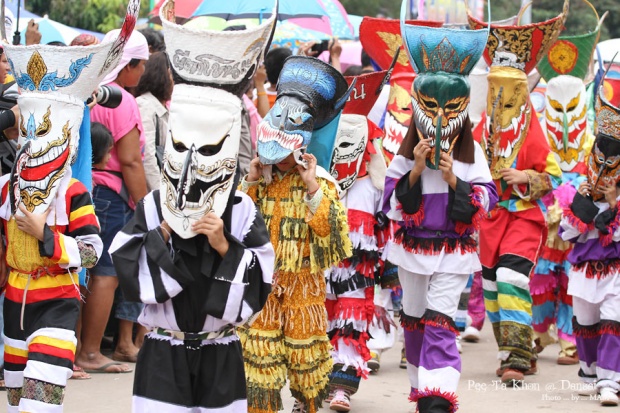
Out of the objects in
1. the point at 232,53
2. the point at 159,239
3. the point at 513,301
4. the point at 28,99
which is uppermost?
the point at 232,53

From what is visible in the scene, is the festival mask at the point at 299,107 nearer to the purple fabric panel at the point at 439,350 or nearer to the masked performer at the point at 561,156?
the purple fabric panel at the point at 439,350

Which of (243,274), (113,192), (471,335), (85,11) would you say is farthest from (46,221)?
(85,11)

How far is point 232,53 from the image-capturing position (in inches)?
191

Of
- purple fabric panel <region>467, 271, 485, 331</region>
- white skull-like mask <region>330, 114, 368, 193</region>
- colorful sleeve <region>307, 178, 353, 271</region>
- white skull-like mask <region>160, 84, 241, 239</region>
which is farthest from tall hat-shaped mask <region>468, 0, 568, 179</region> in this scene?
white skull-like mask <region>160, 84, 241, 239</region>

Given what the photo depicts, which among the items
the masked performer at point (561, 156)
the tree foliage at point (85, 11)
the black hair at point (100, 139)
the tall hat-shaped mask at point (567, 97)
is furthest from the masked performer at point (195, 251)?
the tree foliage at point (85, 11)

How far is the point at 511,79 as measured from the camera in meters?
8.09

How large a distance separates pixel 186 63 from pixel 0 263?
180cm

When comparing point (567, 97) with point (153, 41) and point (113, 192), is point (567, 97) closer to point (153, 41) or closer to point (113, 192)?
point (153, 41)

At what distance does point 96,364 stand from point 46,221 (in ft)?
8.58

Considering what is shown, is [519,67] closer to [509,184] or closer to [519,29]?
[519,29]

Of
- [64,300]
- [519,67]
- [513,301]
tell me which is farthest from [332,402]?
[519,67]

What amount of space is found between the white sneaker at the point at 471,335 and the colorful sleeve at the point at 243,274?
6100 mm

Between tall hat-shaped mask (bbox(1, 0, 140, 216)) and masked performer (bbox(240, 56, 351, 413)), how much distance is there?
3.40ft

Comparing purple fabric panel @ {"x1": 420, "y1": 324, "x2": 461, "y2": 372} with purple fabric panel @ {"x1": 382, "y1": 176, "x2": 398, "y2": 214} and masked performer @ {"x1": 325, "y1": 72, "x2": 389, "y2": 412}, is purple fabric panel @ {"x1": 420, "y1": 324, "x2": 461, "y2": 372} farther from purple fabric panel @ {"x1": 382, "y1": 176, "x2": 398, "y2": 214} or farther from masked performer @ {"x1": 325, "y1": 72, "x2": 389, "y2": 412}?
purple fabric panel @ {"x1": 382, "y1": 176, "x2": 398, "y2": 214}
